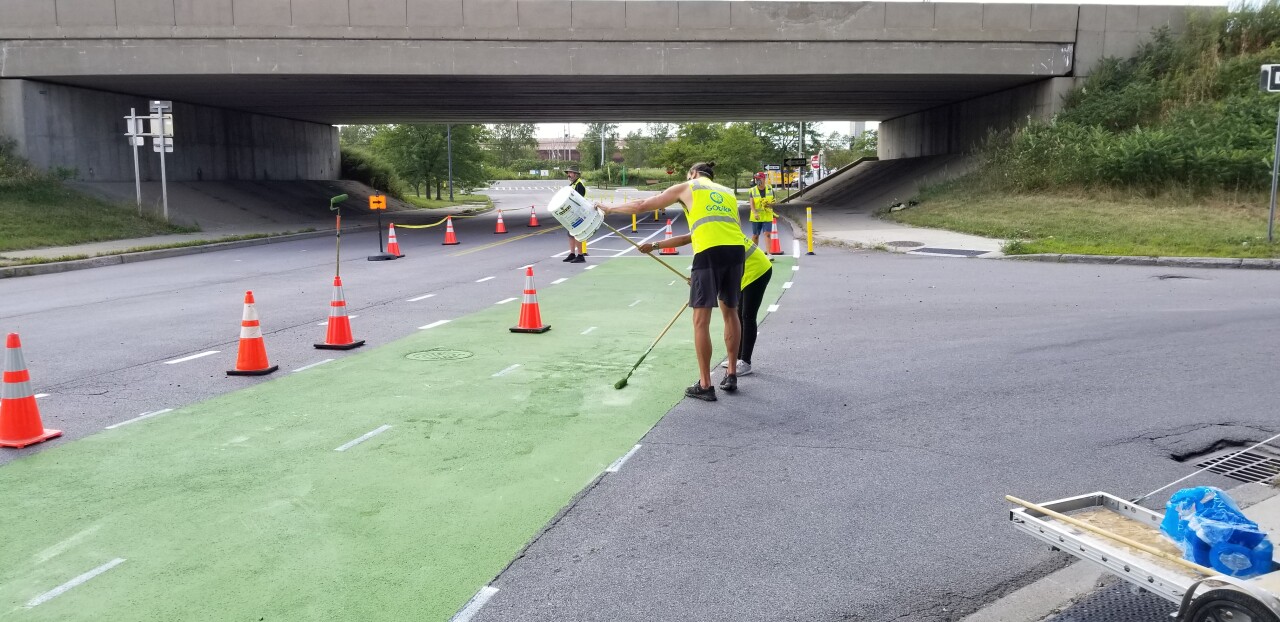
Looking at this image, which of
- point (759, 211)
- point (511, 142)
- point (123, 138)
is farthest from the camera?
point (511, 142)

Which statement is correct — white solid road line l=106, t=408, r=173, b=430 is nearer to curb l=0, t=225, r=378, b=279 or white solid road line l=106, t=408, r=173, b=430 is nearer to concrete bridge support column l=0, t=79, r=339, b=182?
curb l=0, t=225, r=378, b=279

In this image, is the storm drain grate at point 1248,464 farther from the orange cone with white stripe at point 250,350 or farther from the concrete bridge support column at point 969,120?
the concrete bridge support column at point 969,120

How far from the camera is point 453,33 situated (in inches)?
998

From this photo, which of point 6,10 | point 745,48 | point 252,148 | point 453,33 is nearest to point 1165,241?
point 745,48

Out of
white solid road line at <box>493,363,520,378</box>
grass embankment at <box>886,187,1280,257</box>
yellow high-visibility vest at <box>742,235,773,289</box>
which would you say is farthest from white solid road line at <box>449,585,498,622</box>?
grass embankment at <box>886,187,1280,257</box>

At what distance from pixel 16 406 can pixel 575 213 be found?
4.05m

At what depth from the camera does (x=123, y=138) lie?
29.1 metres

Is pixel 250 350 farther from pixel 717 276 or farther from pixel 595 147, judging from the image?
pixel 595 147

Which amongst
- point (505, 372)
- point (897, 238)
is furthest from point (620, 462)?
point (897, 238)

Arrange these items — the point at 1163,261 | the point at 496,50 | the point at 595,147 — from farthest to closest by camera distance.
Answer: the point at 595,147, the point at 496,50, the point at 1163,261

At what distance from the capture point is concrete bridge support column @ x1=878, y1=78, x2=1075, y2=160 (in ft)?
92.4

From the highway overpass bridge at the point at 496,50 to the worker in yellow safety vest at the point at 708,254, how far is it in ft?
65.9

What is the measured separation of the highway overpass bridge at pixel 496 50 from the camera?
80.7 feet

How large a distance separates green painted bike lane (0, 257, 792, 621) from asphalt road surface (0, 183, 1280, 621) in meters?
0.34
